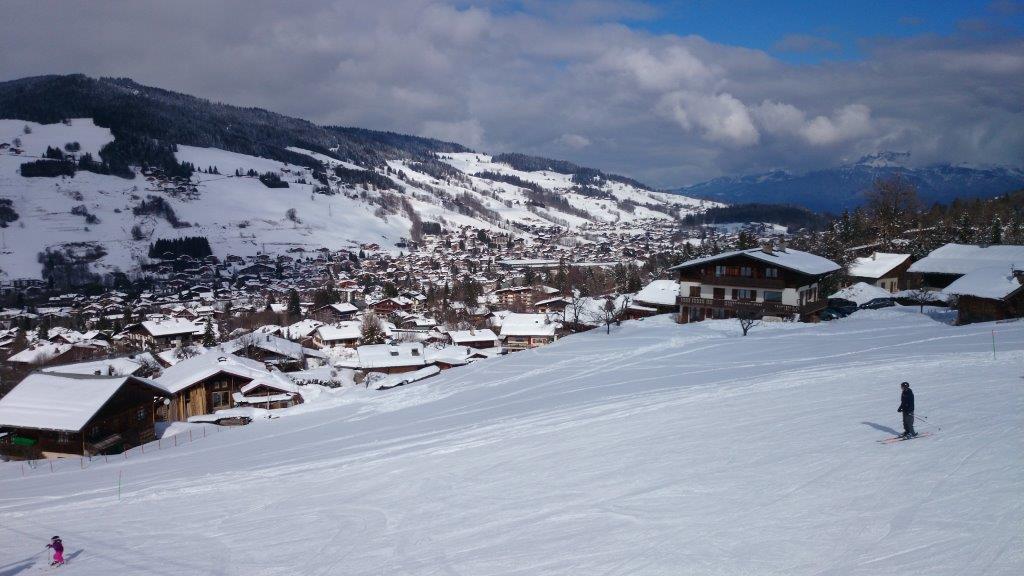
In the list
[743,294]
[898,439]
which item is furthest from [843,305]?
[898,439]

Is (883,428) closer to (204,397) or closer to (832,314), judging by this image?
(832,314)

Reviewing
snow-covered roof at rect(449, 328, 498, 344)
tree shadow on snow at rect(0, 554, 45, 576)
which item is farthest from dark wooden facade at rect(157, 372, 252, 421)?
tree shadow on snow at rect(0, 554, 45, 576)

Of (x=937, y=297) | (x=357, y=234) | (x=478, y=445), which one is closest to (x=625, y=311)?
(x=937, y=297)

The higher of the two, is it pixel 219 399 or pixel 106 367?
pixel 106 367

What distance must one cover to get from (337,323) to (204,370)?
114ft

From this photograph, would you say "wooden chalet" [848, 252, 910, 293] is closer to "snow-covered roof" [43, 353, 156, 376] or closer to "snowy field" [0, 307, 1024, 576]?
"snowy field" [0, 307, 1024, 576]

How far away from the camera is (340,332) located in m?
69.8

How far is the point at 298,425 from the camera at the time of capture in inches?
1054

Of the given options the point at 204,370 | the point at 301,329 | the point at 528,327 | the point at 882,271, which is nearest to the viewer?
the point at 204,370

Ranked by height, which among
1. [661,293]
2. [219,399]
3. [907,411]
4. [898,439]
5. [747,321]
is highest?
[661,293]

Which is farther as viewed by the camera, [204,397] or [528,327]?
[528,327]

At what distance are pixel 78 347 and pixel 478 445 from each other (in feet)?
227

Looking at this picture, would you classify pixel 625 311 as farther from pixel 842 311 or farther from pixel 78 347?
pixel 78 347

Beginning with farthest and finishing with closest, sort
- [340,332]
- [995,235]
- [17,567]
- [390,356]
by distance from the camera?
1. [340,332]
2. [995,235]
3. [390,356]
4. [17,567]
